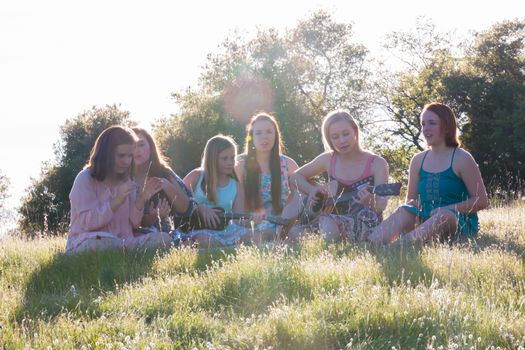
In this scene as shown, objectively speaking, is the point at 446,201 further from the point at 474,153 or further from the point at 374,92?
the point at 374,92

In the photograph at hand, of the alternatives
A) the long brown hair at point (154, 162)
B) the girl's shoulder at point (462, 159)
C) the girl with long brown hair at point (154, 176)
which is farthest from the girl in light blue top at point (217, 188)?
the girl's shoulder at point (462, 159)

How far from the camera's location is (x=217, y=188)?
8641mm

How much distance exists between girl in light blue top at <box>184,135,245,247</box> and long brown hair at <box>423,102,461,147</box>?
2.60 metres

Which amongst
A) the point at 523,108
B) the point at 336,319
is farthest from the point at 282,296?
the point at 523,108

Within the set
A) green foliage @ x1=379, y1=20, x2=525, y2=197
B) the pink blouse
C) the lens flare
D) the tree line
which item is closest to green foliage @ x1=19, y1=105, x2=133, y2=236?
the tree line

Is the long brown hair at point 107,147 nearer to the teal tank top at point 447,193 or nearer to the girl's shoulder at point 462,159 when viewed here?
the teal tank top at point 447,193

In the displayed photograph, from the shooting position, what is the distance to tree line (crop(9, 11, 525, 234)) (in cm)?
2620

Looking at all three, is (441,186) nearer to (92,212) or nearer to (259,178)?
(259,178)

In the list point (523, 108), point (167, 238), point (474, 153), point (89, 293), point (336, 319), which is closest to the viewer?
point (336, 319)

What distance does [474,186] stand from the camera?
7410 millimetres

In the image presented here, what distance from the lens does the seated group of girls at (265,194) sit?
705 cm

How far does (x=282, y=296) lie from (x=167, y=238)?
3182 mm

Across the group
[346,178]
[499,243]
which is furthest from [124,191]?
[499,243]

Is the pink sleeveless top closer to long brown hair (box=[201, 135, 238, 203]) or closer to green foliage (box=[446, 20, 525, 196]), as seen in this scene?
long brown hair (box=[201, 135, 238, 203])
